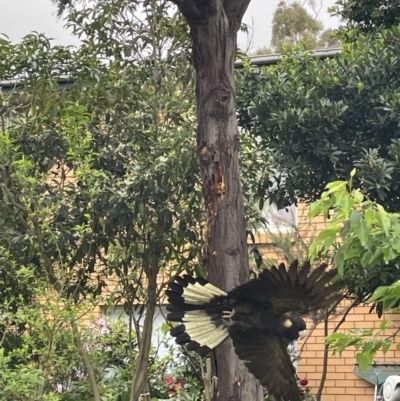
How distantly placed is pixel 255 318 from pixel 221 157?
2.74ft

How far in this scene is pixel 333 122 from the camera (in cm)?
423

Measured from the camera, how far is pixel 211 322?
2533mm

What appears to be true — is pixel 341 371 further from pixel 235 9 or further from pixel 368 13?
pixel 235 9

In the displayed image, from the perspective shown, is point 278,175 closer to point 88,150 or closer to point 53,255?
point 88,150

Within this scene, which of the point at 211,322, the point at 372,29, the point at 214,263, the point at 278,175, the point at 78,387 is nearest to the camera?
the point at 211,322

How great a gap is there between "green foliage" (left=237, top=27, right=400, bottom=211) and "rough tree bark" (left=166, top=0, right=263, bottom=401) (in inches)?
44.8

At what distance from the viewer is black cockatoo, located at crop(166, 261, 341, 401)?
245 centimetres

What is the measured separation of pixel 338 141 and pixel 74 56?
180 centimetres

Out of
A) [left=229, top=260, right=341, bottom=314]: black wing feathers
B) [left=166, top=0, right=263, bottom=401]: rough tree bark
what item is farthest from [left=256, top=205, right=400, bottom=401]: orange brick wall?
[left=229, top=260, right=341, bottom=314]: black wing feathers

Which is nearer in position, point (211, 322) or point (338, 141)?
point (211, 322)

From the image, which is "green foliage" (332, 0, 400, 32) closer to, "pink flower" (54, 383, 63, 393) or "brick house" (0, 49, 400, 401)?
"brick house" (0, 49, 400, 401)

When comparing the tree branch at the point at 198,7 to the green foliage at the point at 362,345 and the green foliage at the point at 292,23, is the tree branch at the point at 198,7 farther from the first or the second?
the green foliage at the point at 292,23

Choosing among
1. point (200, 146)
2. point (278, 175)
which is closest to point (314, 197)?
point (278, 175)

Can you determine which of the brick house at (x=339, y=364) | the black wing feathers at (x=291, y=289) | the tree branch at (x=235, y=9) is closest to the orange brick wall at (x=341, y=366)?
the brick house at (x=339, y=364)
